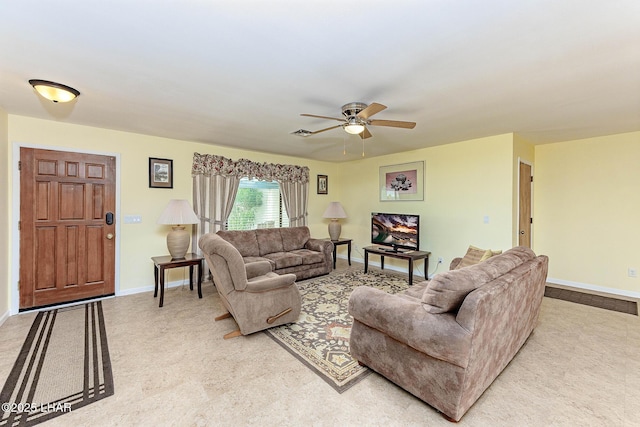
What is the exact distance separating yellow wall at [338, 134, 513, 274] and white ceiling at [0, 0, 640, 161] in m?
0.88

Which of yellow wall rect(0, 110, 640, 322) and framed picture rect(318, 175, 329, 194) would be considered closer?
yellow wall rect(0, 110, 640, 322)

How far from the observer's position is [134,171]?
407 cm

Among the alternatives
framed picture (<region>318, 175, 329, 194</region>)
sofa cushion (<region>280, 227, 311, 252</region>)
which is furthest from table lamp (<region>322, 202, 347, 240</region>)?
framed picture (<region>318, 175, 329, 194</region>)

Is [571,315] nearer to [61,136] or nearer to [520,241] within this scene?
[520,241]

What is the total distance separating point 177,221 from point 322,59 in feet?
9.98

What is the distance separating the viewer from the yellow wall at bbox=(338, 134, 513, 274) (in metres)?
4.09

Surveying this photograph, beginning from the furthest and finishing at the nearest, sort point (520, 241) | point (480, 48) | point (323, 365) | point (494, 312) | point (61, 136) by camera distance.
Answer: point (520, 241), point (61, 136), point (323, 365), point (480, 48), point (494, 312)

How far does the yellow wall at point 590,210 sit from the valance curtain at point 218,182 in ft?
15.7

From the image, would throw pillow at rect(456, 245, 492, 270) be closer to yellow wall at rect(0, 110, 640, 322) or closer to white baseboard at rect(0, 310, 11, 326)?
yellow wall at rect(0, 110, 640, 322)

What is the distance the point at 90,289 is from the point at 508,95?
5.55 meters

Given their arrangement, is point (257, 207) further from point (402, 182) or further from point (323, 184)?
point (402, 182)

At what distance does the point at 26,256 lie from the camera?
3352 millimetres

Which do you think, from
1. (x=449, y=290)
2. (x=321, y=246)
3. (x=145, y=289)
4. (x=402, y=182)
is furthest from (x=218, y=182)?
(x=449, y=290)

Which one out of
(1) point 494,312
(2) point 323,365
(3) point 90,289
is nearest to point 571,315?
(1) point 494,312
